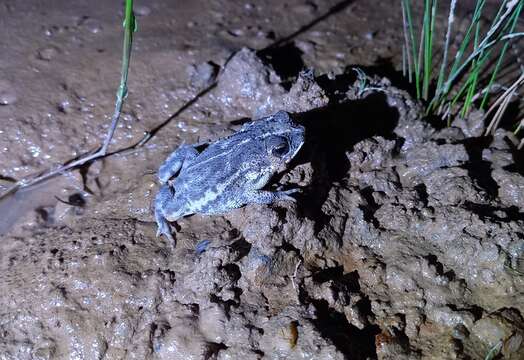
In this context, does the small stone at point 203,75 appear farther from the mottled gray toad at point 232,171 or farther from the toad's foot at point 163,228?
the toad's foot at point 163,228

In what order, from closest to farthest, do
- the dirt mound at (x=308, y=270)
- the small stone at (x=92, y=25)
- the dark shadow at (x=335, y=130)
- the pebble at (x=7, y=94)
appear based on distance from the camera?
the dirt mound at (x=308, y=270) < the dark shadow at (x=335, y=130) < the pebble at (x=7, y=94) < the small stone at (x=92, y=25)

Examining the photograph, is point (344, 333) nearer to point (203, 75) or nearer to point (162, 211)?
point (162, 211)

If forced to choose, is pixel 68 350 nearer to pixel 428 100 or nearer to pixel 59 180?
pixel 59 180

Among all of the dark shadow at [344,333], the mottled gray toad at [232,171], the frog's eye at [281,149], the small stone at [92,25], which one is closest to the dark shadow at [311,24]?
the small stone at [92,25]

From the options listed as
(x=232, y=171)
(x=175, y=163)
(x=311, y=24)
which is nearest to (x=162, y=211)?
Answer: (x=175, y=163)

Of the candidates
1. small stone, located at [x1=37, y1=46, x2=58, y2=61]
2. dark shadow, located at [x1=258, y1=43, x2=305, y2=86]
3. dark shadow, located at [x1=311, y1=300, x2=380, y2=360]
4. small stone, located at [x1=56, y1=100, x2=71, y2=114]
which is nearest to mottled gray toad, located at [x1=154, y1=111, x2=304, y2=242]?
dark shadow, located at [x1=311, y1=300, x2=380, y2=360]

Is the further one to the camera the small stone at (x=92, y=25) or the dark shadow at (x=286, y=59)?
the small stone at (x=92, y=25)
